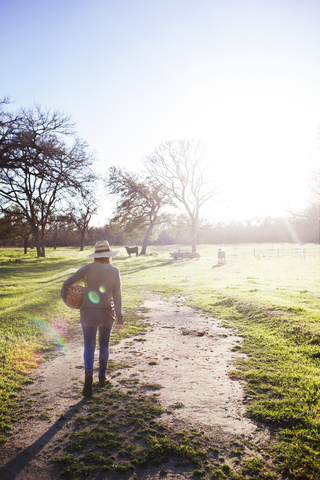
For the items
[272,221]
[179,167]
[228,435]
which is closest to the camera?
[228,435]

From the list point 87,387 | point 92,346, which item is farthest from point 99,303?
point 87,387

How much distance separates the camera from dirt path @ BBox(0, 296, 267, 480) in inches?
115

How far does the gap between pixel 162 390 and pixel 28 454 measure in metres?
1.89

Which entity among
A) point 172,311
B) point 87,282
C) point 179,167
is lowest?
point 172,311

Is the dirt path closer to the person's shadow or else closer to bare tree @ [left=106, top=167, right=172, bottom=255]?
the person's shadow

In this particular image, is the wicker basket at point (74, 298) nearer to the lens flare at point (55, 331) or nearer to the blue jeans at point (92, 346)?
the blue jeans at point (92, 346)

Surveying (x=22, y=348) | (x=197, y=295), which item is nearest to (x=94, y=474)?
(x=22, y=348)

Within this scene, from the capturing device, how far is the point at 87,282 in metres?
4.33

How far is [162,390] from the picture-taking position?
4164 millimetres

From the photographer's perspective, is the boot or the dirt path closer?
the dirt path

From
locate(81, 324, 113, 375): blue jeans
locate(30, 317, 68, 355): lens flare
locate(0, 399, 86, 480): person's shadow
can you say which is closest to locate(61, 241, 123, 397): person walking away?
locate(81, 324, 113, 375): blue jeans

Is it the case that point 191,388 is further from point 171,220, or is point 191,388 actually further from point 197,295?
point 171,220

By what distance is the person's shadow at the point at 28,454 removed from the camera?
261cm

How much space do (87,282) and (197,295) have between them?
8.28 metres
